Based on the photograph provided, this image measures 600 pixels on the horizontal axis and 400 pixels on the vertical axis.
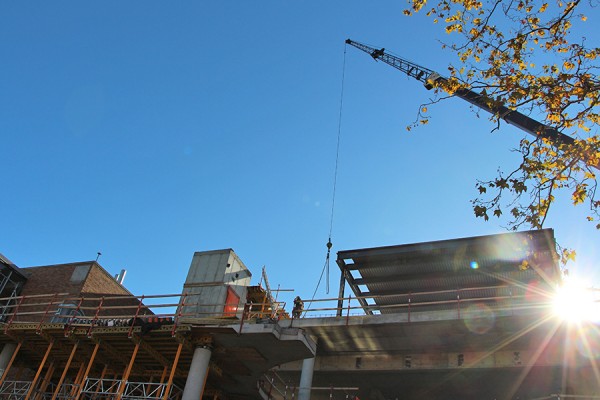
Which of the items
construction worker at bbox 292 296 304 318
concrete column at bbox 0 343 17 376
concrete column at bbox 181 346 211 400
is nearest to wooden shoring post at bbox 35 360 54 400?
concrete column at bbox 0 343 17 376

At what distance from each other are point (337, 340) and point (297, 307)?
249 cm

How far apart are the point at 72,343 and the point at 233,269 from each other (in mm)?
8681

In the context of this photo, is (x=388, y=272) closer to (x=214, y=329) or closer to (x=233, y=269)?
(x=233, y=269)

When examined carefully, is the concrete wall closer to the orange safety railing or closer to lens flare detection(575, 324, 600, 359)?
the orange safety railing

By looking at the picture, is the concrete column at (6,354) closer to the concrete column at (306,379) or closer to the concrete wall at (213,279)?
the concrete wall at (213,279)

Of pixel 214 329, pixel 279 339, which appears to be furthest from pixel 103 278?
pixel 279 339

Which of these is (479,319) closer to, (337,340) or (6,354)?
(337,340)

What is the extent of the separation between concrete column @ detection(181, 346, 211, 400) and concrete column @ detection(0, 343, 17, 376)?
9.38 m

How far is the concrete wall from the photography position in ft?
84.1

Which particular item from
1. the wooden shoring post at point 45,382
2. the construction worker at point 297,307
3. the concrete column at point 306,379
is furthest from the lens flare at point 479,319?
the wooden shoring post at point 45,382

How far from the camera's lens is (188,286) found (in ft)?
87.2

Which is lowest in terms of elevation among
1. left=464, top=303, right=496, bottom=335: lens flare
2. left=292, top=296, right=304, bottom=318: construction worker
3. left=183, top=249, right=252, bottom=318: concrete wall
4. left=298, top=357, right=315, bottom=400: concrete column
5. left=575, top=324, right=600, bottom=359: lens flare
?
left=298, top=357, right=315, bottom=400: concrete column

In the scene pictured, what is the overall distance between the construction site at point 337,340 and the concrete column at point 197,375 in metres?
0.05

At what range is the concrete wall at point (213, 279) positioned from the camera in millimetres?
25625
